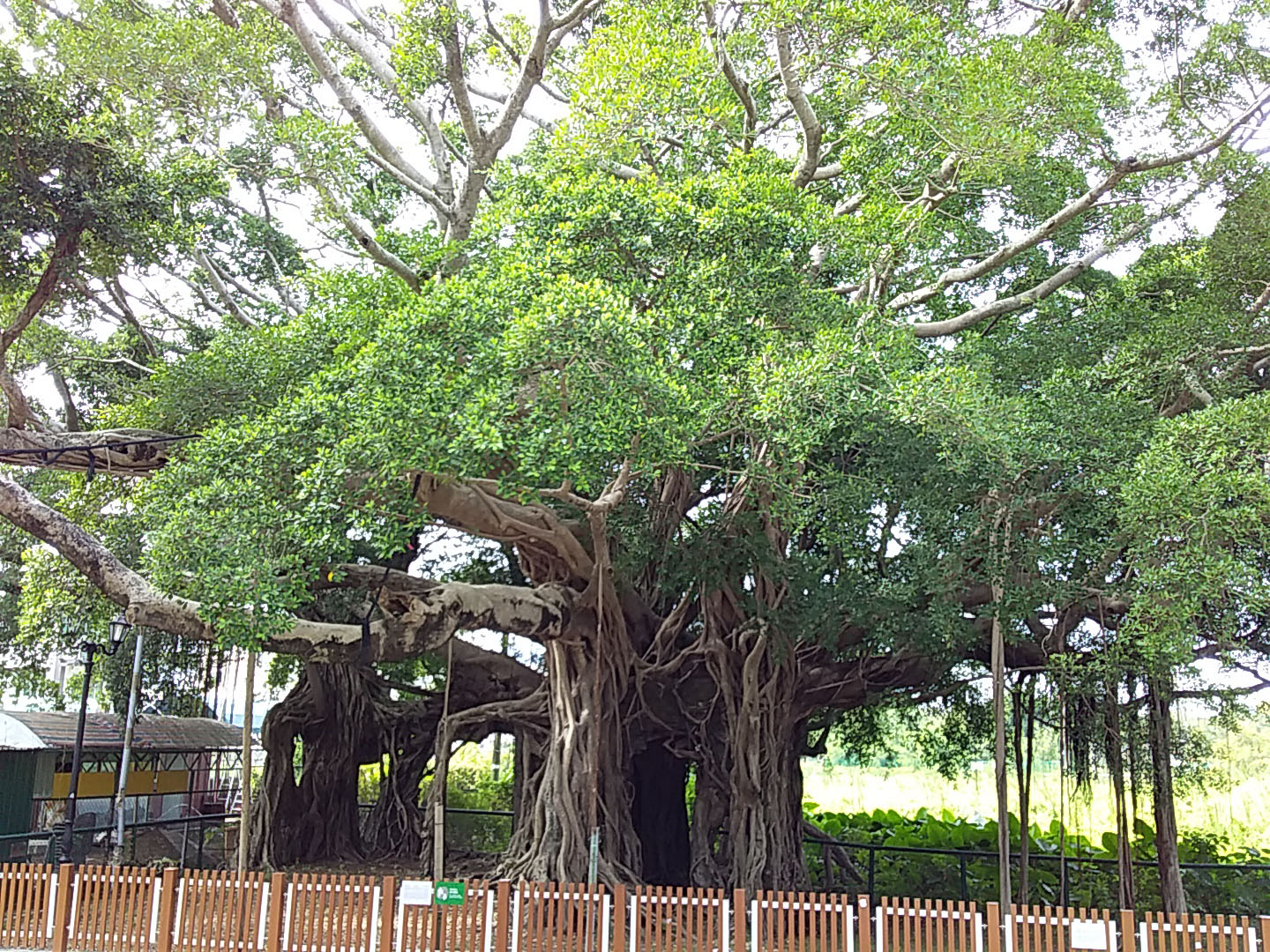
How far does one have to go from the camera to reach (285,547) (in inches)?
257

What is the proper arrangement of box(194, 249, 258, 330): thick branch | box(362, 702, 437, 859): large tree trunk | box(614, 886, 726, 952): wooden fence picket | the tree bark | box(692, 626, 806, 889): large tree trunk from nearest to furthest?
box(614, 886, 726, 952): wooden fence picket, the tree bark, box(692, 626, 806, 889): large tree trunk, box(194, 249, 258, 330): thick branch, box(362, 702, 437, 859): large tree trunk

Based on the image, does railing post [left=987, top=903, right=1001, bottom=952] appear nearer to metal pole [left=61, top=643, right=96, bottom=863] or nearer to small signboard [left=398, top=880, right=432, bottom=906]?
small signboard [left=398, top=880, right=432, bottom=906]

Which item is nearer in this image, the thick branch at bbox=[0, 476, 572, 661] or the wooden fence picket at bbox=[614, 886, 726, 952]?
the wooden fence picket at bbox=[614, 886, 726, 952]

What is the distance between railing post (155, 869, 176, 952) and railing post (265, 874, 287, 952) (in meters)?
0.58

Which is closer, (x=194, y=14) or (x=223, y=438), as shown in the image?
(x=223, y=438)

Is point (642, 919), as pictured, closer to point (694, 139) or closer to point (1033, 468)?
point (1033, 468)

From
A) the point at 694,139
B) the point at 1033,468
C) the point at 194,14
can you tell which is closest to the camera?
the point at 1033,468

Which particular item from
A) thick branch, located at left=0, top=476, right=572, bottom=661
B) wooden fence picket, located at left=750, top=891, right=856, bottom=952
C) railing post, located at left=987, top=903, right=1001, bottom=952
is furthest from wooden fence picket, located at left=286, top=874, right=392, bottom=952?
railing post, located at left=987, top=903, right=1001, bottom=952

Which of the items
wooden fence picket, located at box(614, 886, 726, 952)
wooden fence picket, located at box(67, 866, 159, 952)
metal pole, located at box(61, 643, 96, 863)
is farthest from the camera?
metal pole, located at box(61, 643, 96, 863)

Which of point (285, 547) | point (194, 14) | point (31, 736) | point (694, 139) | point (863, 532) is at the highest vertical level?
point (194, 14)

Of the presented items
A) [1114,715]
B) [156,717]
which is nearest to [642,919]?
[1114,715]

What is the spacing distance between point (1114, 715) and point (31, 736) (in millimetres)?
11822

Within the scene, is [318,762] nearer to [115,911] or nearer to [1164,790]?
[115,911]

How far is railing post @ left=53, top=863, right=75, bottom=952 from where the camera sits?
6.08 metres
